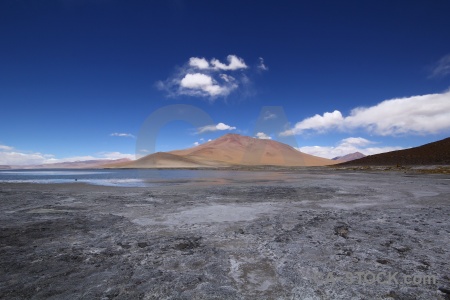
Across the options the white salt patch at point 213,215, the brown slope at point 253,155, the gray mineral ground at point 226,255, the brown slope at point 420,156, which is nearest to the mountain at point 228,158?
the brown slope at point 253,155

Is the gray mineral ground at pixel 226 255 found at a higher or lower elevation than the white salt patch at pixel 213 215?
lower

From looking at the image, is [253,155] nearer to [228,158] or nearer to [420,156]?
[228,158]

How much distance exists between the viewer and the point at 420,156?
5253 cm

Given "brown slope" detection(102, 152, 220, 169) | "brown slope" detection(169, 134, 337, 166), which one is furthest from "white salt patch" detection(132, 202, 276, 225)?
"brown slope" detection(169, 134, 337, 166)

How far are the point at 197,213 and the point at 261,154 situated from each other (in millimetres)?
162290

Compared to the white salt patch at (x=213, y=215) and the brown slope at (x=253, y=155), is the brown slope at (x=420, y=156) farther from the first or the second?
the brown slope at (x=253, y=155)

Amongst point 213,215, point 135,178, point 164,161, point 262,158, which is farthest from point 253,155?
point 213,215

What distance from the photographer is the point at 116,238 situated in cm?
525

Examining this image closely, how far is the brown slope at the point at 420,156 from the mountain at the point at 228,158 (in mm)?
59654

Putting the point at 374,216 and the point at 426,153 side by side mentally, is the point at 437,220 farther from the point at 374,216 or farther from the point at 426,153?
the point at 426,153

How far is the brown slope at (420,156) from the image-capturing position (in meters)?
47.5

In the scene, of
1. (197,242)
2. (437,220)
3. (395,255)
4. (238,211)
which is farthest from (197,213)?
(437,220)

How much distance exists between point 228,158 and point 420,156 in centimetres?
11048

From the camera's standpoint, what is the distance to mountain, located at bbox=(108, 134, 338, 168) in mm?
127775
